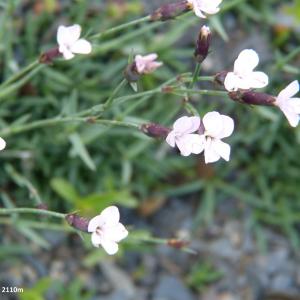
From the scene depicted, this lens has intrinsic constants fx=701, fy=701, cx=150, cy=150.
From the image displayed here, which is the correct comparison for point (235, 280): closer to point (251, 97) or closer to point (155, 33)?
point (155, 33)

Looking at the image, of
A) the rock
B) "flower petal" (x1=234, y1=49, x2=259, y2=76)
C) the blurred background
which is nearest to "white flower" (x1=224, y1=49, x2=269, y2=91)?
"flower petal" (x1=234, y1=49, x2=259, y2=76)

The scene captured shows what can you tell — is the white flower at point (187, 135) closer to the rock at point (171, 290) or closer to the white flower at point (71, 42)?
the white flower at point (71, 42)

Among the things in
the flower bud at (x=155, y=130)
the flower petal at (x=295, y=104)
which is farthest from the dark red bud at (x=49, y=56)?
the flower petal at (x=295, y=104)

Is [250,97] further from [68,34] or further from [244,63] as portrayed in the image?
[68,34]

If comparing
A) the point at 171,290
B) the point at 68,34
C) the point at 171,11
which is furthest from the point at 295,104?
the point at 171,290

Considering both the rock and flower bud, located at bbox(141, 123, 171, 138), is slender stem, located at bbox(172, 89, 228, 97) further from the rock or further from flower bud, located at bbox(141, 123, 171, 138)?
the rock
